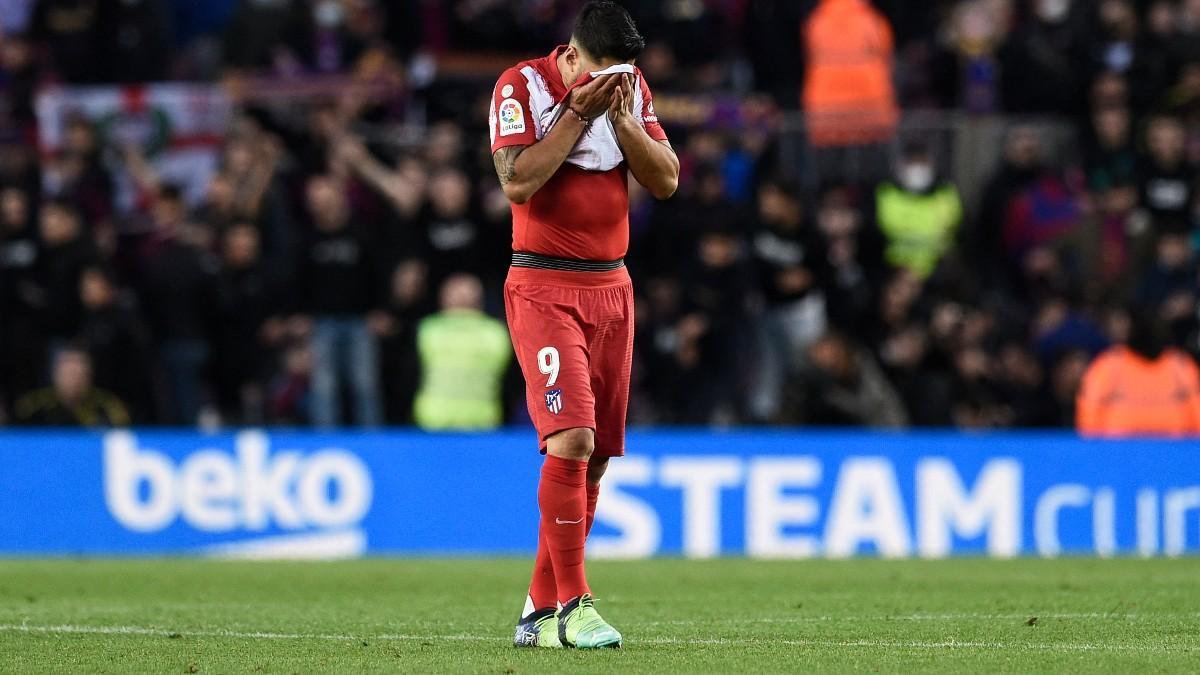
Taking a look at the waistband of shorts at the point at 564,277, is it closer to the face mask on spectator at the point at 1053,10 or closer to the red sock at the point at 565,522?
the red sock at the point at 565,522

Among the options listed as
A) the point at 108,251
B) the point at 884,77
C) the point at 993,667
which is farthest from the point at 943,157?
the point at 993,667

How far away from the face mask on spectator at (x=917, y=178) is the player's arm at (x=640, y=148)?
10680 mm

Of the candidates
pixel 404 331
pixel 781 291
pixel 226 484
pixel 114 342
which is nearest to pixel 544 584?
pixel 226 484

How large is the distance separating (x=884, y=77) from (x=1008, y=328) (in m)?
2.54

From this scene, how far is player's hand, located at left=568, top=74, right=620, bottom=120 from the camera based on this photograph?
25.2 feet

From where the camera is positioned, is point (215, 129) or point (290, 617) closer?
point (290, 617)

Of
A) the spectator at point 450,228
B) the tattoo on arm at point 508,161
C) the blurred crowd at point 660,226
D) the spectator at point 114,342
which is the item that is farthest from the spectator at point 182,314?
the tattoo on arm at point 508,161

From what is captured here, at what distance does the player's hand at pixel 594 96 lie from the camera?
7.67 m

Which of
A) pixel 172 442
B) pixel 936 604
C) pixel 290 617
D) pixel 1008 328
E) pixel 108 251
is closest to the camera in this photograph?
pixel 290 617

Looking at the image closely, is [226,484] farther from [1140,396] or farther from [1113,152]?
[1113,152]

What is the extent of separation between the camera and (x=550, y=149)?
7.79 metres

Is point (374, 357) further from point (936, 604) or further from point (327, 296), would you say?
point (936, 604)

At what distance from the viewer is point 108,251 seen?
17.5 meters

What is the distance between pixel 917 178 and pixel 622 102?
11.1 m
